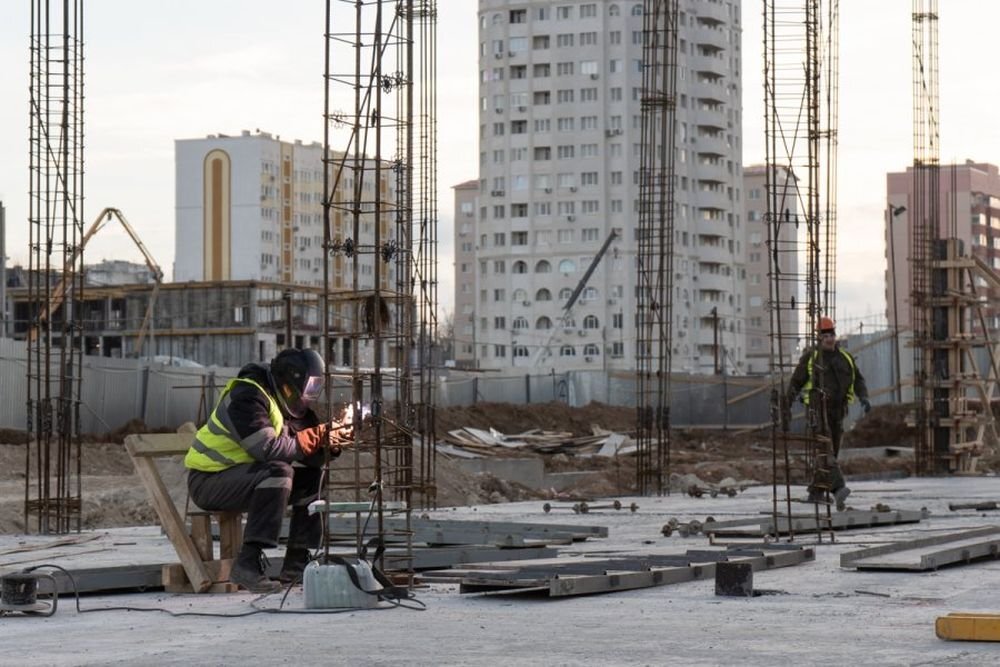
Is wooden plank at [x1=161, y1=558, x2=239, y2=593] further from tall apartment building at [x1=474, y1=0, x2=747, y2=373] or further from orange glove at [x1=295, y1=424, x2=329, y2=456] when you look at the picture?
tall apartment building at [x1=474, y1=0, x2=747, y2=373]

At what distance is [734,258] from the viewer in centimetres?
14725

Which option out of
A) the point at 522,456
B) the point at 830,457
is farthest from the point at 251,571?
the point at 522,456

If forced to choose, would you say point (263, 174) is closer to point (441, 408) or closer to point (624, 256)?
point (624, 256)

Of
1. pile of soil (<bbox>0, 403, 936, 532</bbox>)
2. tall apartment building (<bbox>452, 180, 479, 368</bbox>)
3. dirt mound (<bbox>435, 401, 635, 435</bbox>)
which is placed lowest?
pile of soil (<bbox>0, 403, 936, 532</bbox>)

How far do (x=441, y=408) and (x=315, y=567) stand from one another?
1683 inches

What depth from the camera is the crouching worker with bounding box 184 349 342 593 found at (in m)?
11.2

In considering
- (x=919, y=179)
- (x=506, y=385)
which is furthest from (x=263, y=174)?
(x=919, y=179)

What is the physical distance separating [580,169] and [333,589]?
131 meters

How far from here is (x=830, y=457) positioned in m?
17.6

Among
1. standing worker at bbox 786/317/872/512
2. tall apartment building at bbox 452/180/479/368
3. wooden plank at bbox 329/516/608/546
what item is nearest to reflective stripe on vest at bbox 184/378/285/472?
wooden plank at bbox 329/516/608/546

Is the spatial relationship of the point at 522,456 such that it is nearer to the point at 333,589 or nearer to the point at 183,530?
the point at 183,530

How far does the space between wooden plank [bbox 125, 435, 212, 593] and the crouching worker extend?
0.21m

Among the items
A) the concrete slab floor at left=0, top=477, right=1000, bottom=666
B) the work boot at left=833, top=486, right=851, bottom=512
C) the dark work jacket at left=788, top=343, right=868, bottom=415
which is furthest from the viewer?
the dark work jacket at left=788, top=343, right=868, bottom=415

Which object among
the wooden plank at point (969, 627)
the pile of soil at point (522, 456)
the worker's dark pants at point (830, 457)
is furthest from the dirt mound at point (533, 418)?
the wooden plank at point (969, 627)
